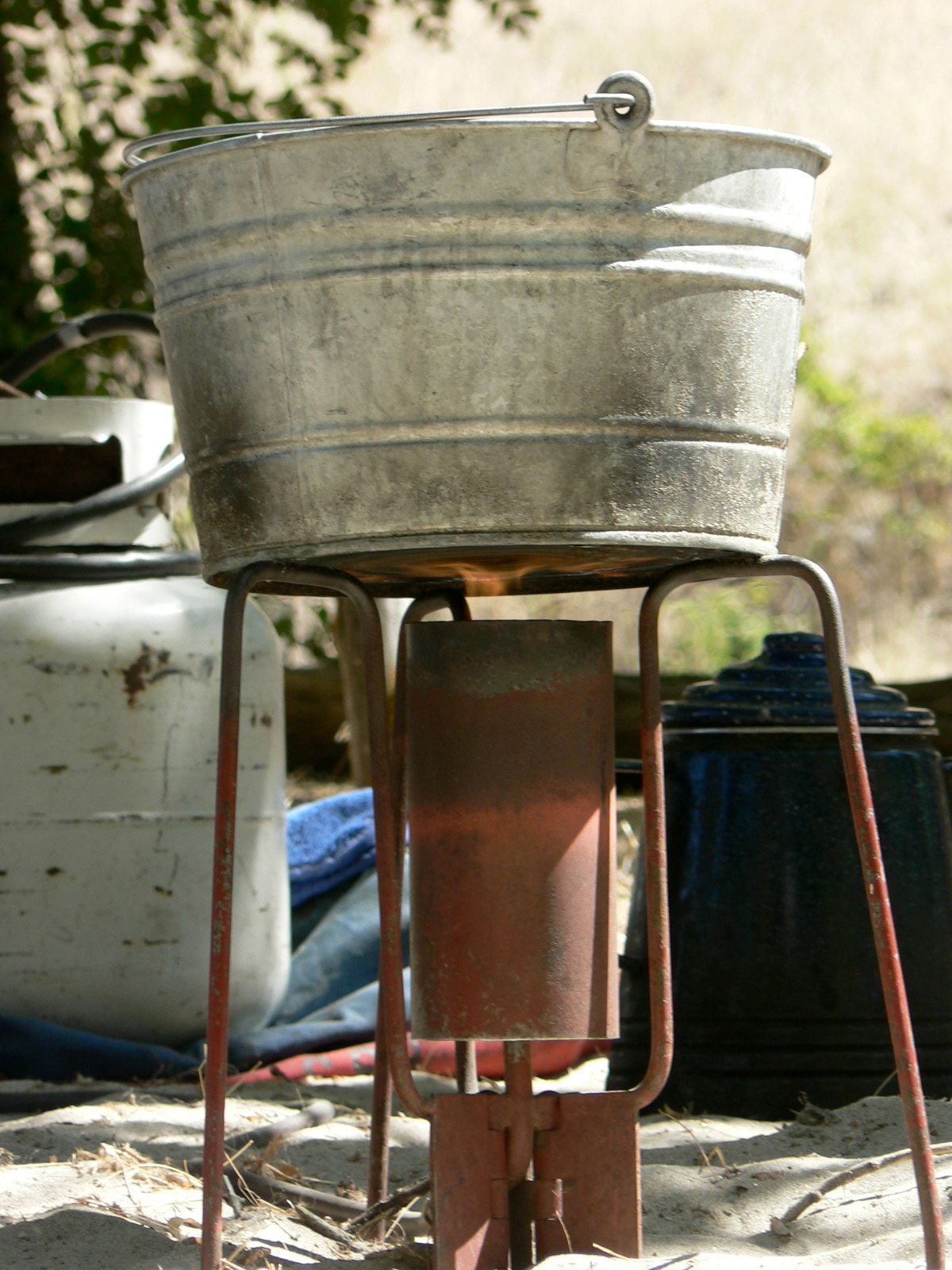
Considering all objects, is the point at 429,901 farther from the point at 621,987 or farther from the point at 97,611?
the point at 97,611

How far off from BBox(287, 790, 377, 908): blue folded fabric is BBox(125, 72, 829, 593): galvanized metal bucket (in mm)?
1960

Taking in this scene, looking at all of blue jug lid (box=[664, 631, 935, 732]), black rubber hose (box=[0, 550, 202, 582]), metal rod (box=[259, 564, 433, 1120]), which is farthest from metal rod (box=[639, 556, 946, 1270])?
black rubber hose (box=[0, 550, 202, 582])

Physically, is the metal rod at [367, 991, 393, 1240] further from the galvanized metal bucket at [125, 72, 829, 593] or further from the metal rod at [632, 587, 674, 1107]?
the galvanized metal bucket at [125, 72, 829, 593]

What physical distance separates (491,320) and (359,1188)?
128cm

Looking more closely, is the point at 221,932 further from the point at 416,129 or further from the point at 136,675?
the point at 136,675

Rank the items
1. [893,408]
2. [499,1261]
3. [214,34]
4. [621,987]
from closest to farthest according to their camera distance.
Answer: [499,1261], [621,987], [214,34], [893,408]

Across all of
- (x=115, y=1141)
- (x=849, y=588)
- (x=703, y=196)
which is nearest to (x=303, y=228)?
(x=703, y=196)

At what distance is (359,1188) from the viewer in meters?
2.23

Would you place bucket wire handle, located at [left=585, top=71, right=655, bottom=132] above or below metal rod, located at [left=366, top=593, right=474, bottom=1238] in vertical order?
above

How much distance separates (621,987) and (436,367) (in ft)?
4.57

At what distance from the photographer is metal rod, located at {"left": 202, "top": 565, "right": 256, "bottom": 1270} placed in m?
1.63

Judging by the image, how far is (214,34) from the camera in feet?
17.3

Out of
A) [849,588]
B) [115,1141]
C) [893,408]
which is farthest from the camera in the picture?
[893,408]

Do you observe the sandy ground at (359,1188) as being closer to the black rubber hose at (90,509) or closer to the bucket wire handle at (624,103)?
the black rubber hose at (90,509)
